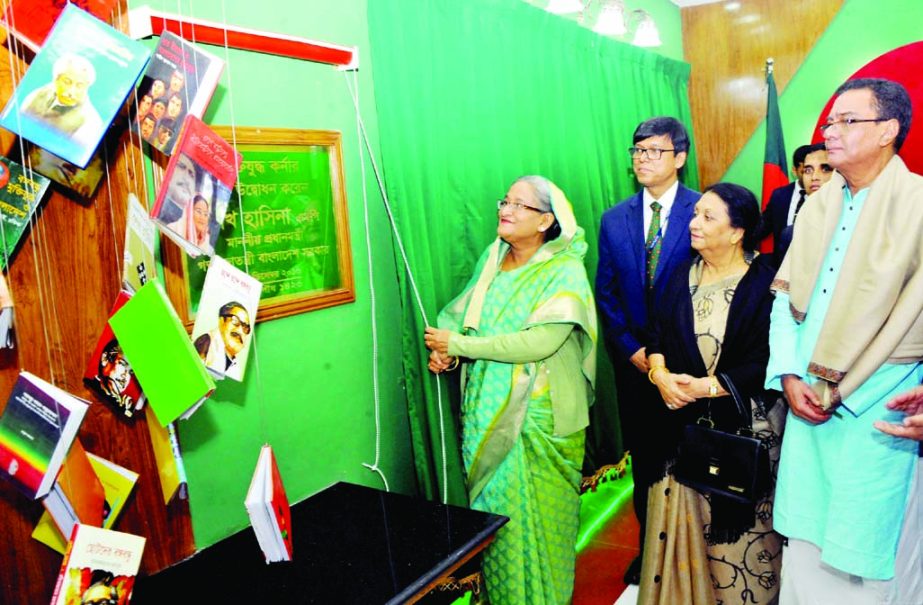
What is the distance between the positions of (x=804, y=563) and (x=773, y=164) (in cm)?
295

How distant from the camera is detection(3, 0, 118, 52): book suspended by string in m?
1.18

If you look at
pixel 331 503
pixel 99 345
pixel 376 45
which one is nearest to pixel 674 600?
pixel 331 503

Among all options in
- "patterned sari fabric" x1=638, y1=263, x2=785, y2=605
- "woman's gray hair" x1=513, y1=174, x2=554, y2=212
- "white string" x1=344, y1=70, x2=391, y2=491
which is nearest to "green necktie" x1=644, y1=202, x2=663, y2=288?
"patterned sari fabric" x1=638, y1=263, x2=785, y2=605

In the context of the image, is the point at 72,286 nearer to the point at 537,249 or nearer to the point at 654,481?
the point at 537,249

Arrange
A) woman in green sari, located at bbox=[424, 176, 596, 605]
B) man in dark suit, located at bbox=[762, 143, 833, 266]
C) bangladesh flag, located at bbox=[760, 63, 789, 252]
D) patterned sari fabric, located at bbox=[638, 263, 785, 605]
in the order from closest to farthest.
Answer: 1. patterned sari fabric, located at bbox=[638, 263, 785, 605]
2. woman in green sari, located at bbox=[424, 176, 596, 605]
3. man in dark suit, located at bbox=[762, 143, 833, 266]
4. bangladesh flag, located at bbox=[760, 63, 789, 252]

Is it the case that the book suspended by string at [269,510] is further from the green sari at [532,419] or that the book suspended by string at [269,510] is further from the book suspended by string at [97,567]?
the green sari at [532,419]

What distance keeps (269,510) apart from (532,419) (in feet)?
3.33

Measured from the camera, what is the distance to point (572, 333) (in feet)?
7.49

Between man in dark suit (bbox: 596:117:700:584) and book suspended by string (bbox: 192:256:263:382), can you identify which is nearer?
book suspended by string (bbox: 192:256:263:382)

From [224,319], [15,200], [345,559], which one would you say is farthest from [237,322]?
[345,559]

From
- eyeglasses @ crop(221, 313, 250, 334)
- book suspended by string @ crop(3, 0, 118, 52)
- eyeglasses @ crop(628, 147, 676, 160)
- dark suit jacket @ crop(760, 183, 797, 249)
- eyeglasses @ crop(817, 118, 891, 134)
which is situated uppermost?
book suspended by string @ crop(3, 0, 118, 52)

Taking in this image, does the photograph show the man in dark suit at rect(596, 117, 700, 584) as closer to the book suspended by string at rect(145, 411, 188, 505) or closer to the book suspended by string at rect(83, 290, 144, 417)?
the book suspended by string at rect(145, 411, 188, 505)

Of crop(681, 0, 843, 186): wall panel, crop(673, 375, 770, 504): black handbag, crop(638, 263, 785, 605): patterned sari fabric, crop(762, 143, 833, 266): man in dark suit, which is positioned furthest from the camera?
crop(681, 0, 843, 186): wall panel

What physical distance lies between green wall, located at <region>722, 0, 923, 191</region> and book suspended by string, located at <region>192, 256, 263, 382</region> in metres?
4.09
